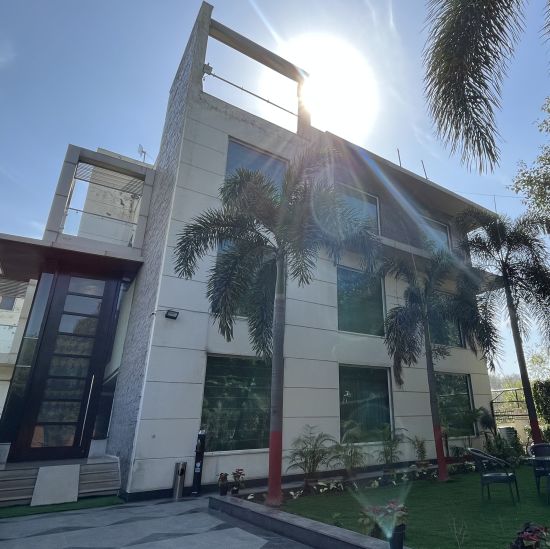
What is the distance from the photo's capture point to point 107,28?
8461mm

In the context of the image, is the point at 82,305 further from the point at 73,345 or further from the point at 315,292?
the point at 315,292

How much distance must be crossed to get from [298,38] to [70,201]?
26.9 ft

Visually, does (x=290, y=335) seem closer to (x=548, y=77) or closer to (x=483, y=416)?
(x=548, y=77)

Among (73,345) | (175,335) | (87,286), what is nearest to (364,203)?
(175,335)

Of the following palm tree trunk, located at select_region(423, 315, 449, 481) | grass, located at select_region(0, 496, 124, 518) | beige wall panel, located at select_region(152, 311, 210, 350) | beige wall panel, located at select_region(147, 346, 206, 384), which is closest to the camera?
grass, located at select_region(0, 496, 124, 518)

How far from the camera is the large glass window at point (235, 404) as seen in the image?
29.1 feet

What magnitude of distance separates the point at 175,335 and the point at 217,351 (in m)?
1.17

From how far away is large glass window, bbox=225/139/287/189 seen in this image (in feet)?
37.2

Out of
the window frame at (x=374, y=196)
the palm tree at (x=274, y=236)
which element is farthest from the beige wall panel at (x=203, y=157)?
the window frame at (x=374, y=196)

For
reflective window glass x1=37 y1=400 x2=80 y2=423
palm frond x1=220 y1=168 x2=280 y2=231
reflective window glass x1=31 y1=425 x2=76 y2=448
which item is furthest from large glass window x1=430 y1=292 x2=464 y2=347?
reflective window glass x1=31 y1=425 x2=76 y2=448

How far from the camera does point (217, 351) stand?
9.27 m

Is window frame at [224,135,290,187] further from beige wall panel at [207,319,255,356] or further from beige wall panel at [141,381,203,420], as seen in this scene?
beige wall panel at [141,381,203,420]

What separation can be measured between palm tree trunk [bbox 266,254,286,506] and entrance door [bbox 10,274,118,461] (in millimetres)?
6638

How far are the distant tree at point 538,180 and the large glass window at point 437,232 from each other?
3439 mm
